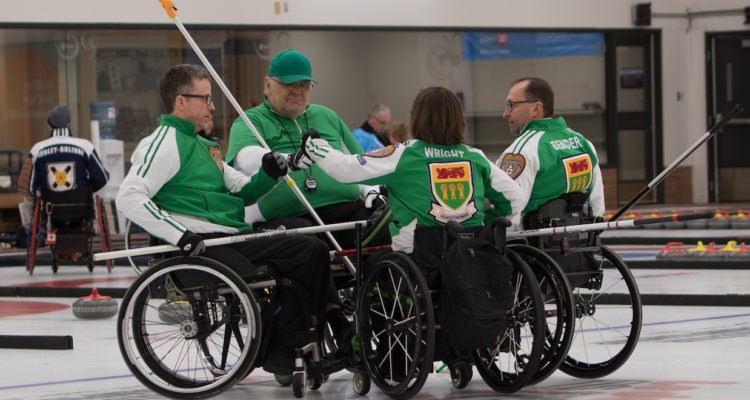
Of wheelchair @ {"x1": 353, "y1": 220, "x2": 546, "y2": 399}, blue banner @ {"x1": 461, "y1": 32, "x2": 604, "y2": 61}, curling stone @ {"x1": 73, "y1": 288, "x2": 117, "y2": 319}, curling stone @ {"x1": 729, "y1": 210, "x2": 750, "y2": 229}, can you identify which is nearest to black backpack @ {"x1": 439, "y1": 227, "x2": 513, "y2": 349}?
wheelchair @ {"x1": 353, "y1": 220, "x2": 546, "y2": 399}

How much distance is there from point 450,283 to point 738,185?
687 inches

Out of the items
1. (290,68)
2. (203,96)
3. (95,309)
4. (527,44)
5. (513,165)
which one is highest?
(527,44)

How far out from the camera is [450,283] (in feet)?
19.1

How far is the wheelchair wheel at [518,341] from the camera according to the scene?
591cm

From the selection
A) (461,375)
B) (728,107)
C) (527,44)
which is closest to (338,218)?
(461,375)

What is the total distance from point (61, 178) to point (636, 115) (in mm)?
11095

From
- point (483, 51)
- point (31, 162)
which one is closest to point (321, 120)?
point (31, 162)

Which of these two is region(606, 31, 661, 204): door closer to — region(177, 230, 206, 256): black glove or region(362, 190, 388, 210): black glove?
region(362, 190, 388, 210): black glove

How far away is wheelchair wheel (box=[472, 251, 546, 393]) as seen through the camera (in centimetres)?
591

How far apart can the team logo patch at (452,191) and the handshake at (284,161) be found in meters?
0.52

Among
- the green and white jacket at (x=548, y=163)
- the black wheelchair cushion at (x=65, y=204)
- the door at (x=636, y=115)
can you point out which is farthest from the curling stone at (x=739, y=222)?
the green and white jacket at (x=548, y=163)

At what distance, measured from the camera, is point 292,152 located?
6855 millimetres

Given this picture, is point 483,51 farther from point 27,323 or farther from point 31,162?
point 27,323

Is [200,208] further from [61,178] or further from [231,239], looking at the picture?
[61,178]
